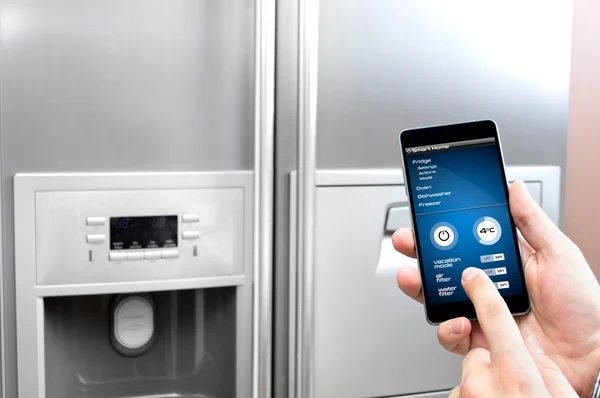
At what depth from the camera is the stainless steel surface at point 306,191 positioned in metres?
0.83

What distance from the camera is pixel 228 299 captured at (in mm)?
935

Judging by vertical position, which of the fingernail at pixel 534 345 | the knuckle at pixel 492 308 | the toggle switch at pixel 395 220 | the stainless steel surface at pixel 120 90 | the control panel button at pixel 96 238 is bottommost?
the fingernail at pixel 534 345

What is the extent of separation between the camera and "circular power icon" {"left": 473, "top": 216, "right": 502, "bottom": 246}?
679 mm

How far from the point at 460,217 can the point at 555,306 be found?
0.44 ft

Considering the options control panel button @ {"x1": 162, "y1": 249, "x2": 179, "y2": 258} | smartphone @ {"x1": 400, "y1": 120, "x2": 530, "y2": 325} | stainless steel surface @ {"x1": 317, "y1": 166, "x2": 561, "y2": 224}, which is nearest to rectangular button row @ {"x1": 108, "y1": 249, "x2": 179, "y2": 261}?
control panel button @ {"x1": 162, "y1": 249, "x2": 179, "y2": 258}

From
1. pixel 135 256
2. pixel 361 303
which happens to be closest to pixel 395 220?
pixel 361 303

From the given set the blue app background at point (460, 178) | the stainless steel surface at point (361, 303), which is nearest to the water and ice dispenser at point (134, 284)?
the stainless steel surface at point (361, 303)

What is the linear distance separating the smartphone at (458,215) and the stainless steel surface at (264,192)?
0.23 metres

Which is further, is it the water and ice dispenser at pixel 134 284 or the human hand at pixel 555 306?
the water and ice dispenser at pixel 134 284

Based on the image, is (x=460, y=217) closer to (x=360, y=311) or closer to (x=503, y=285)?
(x=503, y=285)

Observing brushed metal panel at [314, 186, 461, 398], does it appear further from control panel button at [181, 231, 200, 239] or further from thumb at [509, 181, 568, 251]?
thumb at [509, 181, 568, 251]

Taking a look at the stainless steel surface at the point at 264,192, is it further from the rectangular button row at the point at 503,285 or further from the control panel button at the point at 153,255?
the rectangular button row at the point at 503,285

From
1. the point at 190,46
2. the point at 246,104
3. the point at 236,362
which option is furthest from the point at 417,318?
the point at 190,46

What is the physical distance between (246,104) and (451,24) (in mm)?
330
